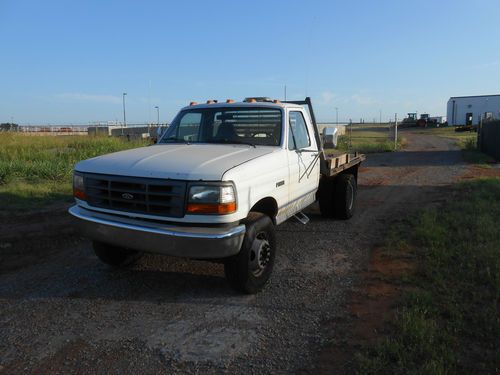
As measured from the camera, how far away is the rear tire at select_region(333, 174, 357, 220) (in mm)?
7176

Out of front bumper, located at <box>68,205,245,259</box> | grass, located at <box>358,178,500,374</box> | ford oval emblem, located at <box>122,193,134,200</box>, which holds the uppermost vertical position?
ford oval emblem, located at <box>122,193,134,200</box>

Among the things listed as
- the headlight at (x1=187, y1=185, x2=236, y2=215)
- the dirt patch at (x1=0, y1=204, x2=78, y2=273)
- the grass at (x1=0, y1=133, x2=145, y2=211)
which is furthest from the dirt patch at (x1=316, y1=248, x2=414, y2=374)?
the grass at (x1=0, y1=133, x2=145, y2=211)

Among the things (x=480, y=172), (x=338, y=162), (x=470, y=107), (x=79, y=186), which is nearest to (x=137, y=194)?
(x=79, y=186)

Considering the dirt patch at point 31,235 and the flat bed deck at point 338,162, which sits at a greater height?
the flat bed deck at point 338,162

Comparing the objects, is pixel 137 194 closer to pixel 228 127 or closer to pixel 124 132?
pixel 228 127

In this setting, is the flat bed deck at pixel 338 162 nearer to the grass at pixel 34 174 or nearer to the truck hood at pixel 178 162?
the truck hood at pixel 178 162

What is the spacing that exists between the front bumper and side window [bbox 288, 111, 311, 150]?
68.6 inches

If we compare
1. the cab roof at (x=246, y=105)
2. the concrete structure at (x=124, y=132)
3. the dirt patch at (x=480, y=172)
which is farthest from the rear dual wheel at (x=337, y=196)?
the concrete structure at (x=124, y=132)

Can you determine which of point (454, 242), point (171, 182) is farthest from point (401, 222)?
point (171, 182)

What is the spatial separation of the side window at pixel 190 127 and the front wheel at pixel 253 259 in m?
1.71

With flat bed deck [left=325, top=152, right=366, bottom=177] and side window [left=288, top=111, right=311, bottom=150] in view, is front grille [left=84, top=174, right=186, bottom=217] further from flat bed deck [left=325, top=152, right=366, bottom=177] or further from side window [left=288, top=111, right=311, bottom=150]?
flat bed deck [left=325, top=152, right=366, bottom=177]

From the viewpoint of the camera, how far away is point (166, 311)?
4.00 meters

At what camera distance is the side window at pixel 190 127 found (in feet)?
18.1

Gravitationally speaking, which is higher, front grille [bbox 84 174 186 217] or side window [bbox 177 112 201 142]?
side window [bbox 177 112 201 142]
